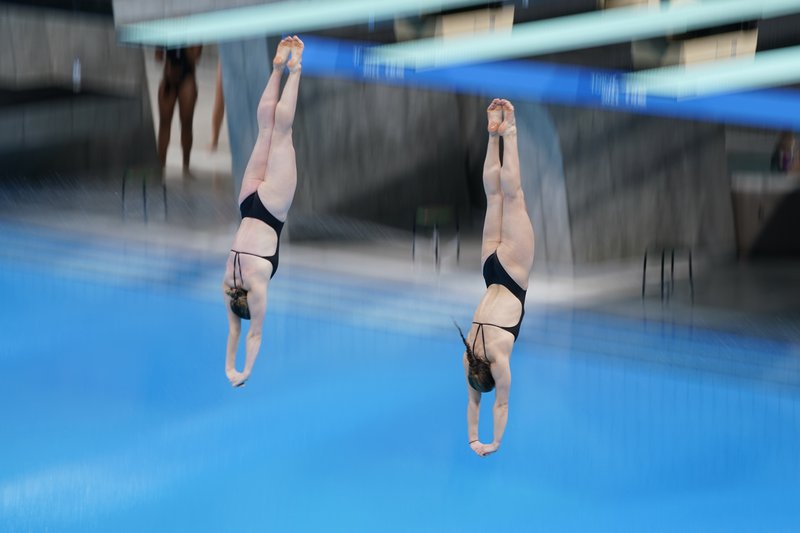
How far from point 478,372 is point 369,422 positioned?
554cm

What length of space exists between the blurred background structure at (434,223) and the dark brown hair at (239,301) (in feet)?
8.51

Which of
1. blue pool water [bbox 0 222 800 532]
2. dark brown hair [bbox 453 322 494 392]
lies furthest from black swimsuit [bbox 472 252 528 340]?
blue pool water [bbox 0 222 800 532]

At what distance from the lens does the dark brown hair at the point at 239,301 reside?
31.7 feet

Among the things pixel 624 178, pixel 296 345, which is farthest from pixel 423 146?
pixel 296 345

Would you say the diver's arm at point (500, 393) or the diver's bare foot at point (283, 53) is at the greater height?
the diver's bare foot at point (283, 53)

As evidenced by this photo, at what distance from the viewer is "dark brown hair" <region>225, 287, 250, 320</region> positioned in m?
9.65

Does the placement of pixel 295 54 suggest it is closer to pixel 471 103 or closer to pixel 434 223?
pixel 434 223

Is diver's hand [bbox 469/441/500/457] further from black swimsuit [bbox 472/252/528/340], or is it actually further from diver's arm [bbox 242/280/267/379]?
diver's arm [bbox 242/280/267/379]

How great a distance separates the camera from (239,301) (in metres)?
9.70

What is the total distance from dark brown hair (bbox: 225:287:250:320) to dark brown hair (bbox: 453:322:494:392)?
1.64m

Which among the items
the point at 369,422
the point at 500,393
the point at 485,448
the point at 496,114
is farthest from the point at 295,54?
the point at 369,422

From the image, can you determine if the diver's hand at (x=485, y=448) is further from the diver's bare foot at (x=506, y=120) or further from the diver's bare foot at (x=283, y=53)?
the diver's bare foot at (x=283, y=53)

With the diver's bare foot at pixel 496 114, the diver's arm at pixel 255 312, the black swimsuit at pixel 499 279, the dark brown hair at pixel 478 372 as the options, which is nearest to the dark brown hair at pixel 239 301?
the diver's arm at pixel 255 312

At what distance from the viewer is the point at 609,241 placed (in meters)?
19.0
